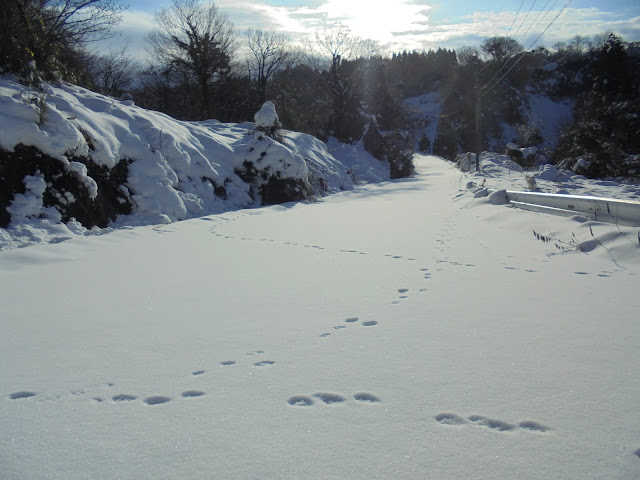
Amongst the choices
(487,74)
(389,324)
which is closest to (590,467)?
(389,324)

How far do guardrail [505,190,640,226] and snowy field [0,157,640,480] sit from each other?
41 cm

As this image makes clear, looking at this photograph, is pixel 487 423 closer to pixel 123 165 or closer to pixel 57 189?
pixel 57 189

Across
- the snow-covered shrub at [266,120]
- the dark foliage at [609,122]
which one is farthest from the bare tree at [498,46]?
the snow-covered shrub at [266,120]

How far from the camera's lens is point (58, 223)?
18.0 feet

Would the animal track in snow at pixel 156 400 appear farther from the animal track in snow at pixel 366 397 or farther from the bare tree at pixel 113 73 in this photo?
the bare tree at pixel 113 73

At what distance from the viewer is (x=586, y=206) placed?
544cm

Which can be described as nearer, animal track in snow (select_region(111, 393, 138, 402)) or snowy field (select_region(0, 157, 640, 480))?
snowy field (select_region(0, 157, 640, 480))

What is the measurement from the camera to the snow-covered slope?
18.1 feet

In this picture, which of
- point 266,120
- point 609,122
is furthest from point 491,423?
point 609,122

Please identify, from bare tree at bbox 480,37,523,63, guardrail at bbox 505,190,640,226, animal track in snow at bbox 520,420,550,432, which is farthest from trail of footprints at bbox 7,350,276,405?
bare tree at bbox 480,37,523,63

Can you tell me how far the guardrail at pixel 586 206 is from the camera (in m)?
4.58

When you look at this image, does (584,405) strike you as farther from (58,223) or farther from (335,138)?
(335,138)

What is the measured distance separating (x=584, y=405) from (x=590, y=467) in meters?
0.39

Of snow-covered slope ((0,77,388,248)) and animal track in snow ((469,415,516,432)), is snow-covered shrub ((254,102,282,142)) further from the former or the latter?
animal track in snow ((469,415,516,432))
